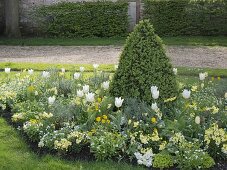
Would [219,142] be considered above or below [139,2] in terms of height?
below

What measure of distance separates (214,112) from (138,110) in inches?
36.2

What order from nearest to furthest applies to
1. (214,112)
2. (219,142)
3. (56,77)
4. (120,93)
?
(219,142), (214,112), (120,93), (56,77)

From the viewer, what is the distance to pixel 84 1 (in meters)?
→ 18.0

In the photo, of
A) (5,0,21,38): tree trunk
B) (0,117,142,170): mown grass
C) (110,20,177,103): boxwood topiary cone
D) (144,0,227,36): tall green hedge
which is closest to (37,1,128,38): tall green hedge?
(5,0,21,38): tree trunk

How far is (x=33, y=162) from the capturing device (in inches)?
227

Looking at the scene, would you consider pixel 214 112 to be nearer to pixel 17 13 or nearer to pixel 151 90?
pixel 151 90

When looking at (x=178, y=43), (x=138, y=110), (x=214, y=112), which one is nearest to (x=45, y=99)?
(x=138, y=110)

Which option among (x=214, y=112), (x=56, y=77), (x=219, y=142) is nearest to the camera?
(x=219, y=142)

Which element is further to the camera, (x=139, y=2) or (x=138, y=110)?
(x=139, y=2)

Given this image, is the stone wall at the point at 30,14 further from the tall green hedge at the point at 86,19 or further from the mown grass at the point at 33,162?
the mown grass at the point at 33,162

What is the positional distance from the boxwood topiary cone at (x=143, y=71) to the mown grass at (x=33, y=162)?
4.28 feet

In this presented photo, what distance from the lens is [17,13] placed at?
17.9 m

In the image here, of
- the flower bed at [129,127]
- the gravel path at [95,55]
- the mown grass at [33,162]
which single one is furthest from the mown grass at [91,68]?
the mown grass at [33,162]

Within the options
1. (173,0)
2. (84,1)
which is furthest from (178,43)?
(84,1)
